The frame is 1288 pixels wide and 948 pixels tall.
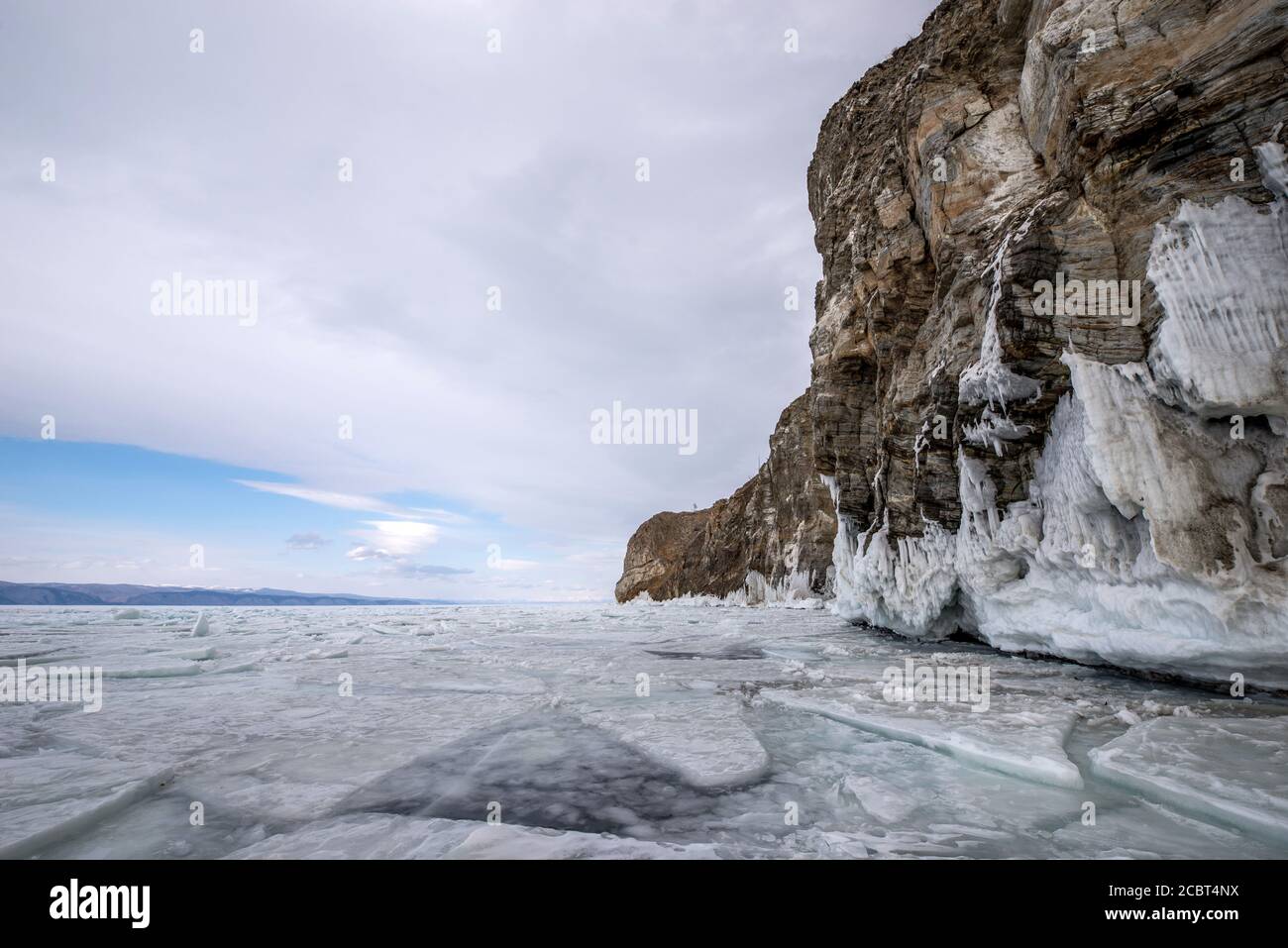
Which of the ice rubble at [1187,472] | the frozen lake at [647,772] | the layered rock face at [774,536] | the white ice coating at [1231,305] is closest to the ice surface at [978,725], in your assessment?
the frozen lake at [647,772]

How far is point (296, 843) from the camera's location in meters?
3.24

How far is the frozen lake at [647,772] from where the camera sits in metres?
3.32

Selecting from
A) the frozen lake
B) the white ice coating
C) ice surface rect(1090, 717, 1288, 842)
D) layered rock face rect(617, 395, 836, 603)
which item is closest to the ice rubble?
the white ice coating

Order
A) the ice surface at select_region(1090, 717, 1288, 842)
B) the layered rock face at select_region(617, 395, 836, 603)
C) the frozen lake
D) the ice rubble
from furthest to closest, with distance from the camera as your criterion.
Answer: the layered rock face at select_region(617, 395, 836, 603)
the ice rubble
the ice surface at select_region(1090, 717, 1288, 842)
the frozen lake

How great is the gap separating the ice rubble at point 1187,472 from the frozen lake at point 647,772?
0.89 meters

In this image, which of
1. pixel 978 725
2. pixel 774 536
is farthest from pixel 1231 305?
pixel 774 536

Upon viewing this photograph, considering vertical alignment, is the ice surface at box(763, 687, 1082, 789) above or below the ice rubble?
below

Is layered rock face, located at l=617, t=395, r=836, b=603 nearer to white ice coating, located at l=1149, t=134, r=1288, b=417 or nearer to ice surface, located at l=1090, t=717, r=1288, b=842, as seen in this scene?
white ice coating, located at l=1149, t=134, r=1288, b=417

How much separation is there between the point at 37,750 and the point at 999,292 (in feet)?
49.9

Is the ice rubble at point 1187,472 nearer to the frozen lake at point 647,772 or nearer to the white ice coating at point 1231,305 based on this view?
the white ice coating at point 1231,305

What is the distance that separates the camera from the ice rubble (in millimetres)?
6773

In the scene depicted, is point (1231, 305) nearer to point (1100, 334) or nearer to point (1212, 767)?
point (1100, 334)

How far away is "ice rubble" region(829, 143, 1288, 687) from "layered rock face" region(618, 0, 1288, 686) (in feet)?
0.10
